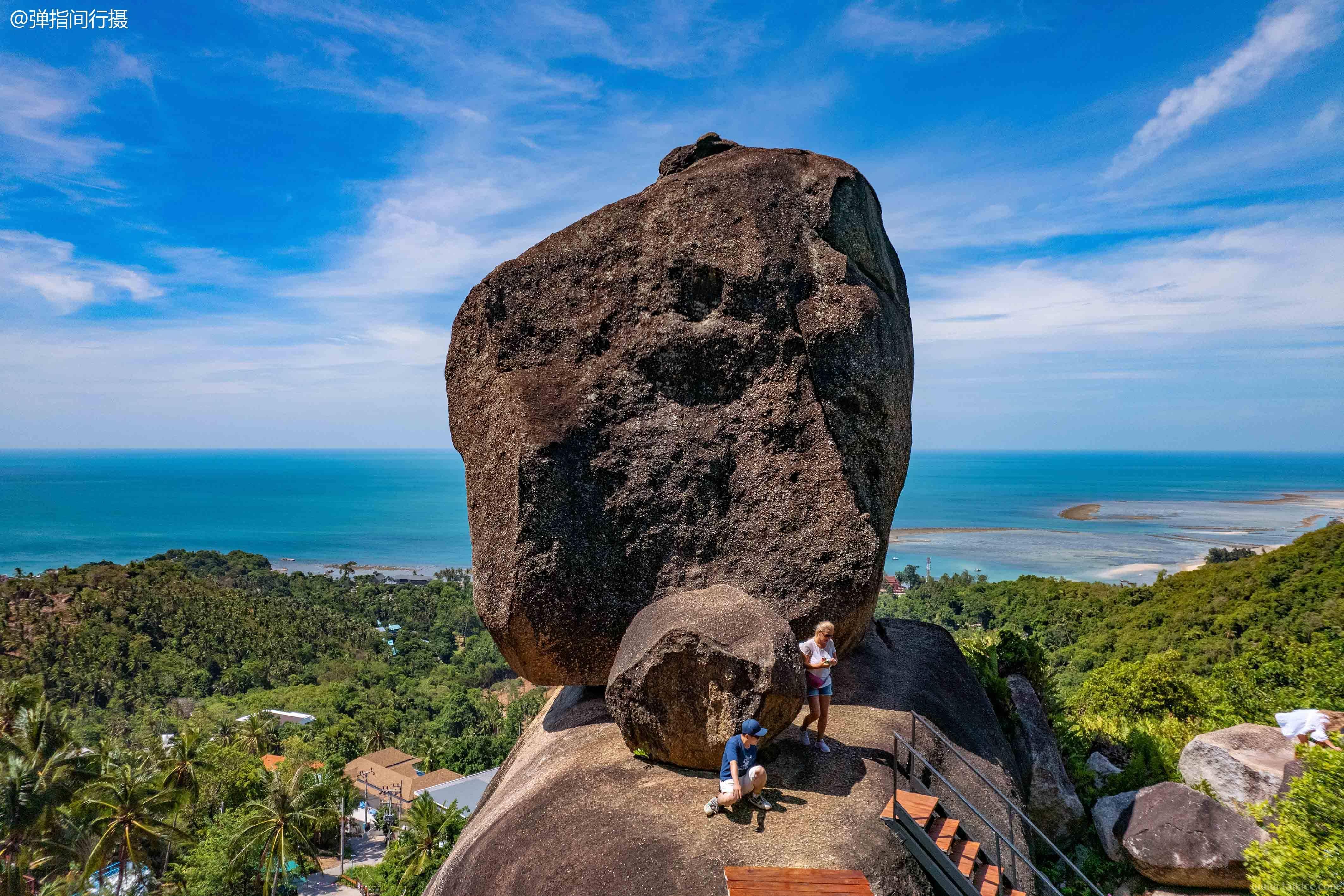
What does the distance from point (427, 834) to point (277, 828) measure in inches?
209

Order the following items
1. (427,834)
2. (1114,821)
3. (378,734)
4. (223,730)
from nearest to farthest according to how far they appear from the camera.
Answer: (1114,821) → (427,834) → (223,730) → (378,734)

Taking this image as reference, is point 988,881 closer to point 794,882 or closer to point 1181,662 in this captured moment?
point 794,882

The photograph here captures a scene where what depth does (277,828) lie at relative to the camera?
2666cm

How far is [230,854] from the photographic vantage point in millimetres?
26797

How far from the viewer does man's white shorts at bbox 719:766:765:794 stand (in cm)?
745

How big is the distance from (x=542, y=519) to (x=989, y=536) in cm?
14744

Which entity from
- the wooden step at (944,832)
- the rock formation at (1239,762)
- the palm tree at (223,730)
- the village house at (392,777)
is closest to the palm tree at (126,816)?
the village house at (392,777)

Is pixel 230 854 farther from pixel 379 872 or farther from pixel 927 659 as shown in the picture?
pixel 927 659

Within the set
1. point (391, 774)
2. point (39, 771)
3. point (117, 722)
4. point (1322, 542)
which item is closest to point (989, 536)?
point (1322, 542)

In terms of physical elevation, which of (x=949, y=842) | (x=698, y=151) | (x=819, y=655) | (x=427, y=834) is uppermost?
(x=698, y=151)

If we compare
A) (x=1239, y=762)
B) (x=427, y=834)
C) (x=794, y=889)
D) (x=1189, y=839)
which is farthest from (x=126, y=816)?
(x=1239, y=762)

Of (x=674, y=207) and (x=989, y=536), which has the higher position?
(x=674, y=207)

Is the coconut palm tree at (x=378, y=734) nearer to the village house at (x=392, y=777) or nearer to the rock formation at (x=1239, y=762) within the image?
the village house at (x=392, y=777)

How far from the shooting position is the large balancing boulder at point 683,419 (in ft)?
33.7
